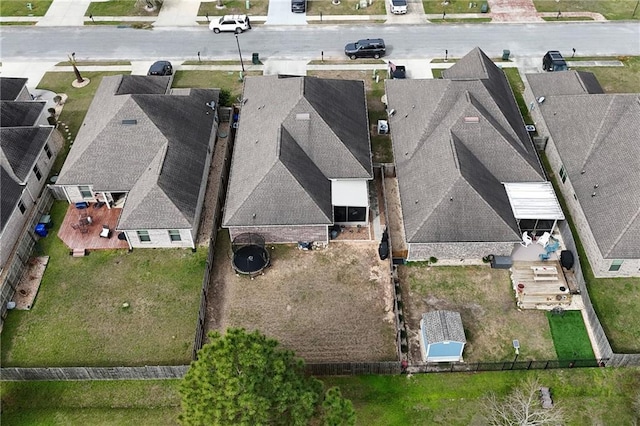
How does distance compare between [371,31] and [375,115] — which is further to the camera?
[371,31]

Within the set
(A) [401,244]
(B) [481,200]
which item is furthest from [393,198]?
(B) [481,200]

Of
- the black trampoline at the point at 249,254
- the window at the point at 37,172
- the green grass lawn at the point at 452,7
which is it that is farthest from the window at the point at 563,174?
the window at the point at 37,172

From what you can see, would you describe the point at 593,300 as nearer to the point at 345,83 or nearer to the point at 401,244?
the point at 401,244

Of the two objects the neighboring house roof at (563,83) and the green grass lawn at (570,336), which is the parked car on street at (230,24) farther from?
the green grass lawn at (570,336)

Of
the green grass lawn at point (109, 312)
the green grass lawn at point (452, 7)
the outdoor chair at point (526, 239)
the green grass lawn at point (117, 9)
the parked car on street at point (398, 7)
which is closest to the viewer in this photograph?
the green grass lawn at point (109, 312)

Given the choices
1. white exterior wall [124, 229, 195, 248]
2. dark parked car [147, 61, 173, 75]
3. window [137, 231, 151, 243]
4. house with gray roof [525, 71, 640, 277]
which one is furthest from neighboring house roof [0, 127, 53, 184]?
house with gray roof [525, 71, 640, 277]

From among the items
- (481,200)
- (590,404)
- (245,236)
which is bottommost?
(590,404)

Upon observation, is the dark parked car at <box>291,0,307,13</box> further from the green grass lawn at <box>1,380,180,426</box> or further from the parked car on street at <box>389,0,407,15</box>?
the green grass lawn at <box>1,380,180,426</box>

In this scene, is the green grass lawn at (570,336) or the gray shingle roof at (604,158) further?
the gray shingle roof at (604,158)
